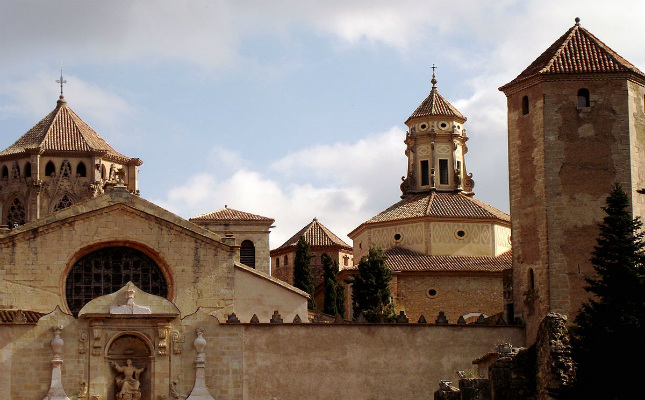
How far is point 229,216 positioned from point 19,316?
3091 cm

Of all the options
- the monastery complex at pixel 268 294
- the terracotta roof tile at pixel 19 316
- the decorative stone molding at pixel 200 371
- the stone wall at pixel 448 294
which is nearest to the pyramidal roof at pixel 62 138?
the stone wall at pixel 448 294

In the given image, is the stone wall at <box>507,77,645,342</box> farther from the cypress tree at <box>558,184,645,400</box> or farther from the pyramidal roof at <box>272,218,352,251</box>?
the pyramidal roof at <box>272,218,352,251</box>

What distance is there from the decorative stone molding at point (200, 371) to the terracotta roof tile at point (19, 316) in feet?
17.7

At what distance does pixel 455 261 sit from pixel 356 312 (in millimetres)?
8642

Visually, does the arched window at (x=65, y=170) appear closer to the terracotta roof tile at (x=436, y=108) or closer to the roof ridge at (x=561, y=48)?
the terracotta roof tile at (x=436, y=108)

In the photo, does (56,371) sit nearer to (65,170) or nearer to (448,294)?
(448,294)

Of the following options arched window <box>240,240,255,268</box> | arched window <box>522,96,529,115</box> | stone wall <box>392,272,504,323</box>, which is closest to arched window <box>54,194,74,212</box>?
arched window <box>240,240,255,268</box>

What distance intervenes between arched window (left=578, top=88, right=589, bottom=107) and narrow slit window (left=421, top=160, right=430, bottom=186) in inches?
1090

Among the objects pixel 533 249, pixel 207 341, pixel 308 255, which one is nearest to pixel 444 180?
pixel 308 255

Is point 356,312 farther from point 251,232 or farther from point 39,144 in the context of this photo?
point 39,144

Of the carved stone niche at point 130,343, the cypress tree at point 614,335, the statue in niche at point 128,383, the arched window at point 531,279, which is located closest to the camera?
the cypress tree at point 614,335

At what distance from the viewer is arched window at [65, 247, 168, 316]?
51.7 meters

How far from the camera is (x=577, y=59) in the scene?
53.1 metres

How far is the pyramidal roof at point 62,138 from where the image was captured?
81750 millimetres
